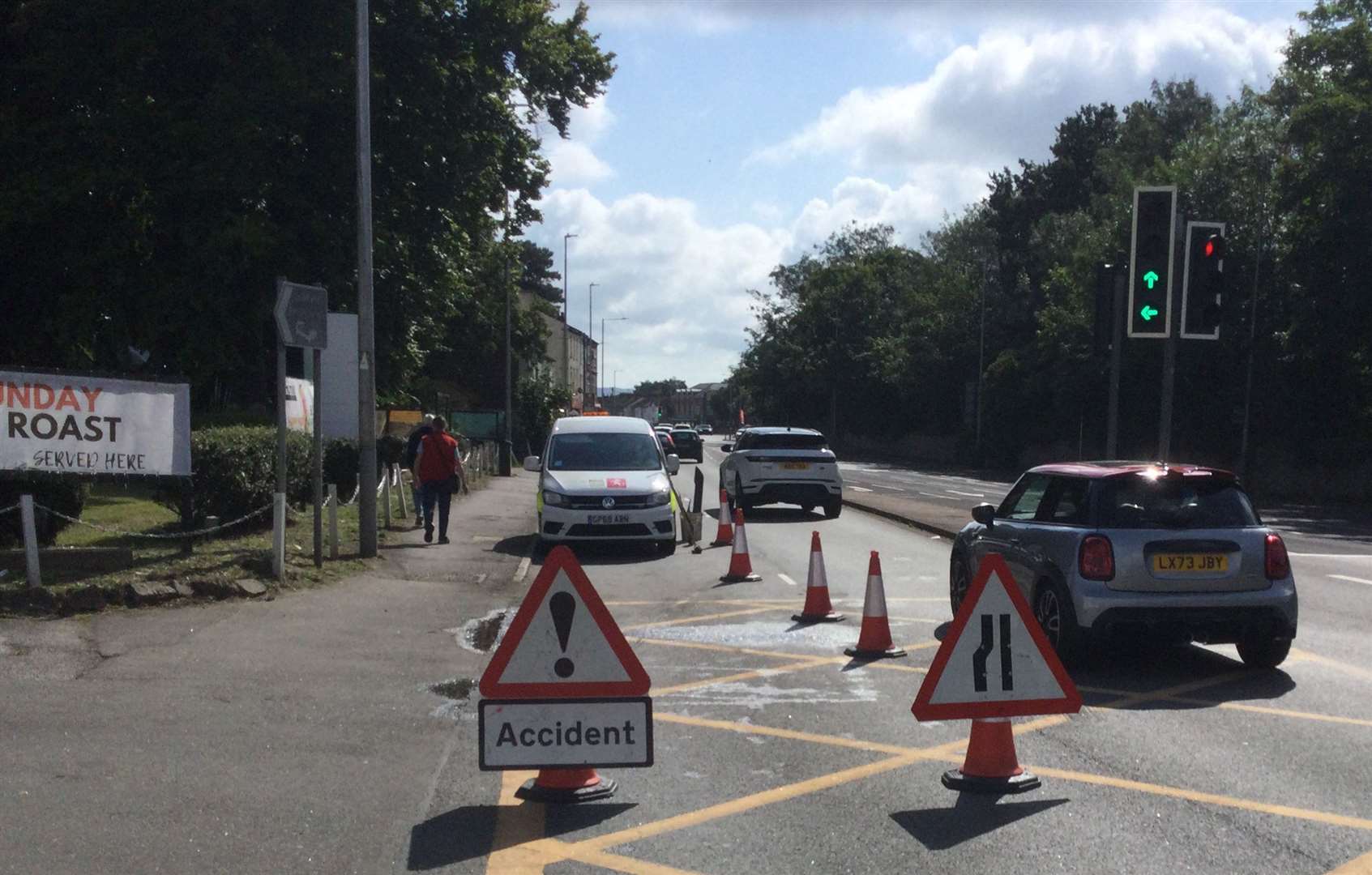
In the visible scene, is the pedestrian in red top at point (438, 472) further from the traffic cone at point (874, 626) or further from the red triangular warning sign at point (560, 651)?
the red triangular warning sign at point (560, 651)

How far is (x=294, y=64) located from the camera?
21641mm

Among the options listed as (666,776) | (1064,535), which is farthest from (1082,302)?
(666,776)

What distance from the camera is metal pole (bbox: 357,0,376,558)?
1535cm

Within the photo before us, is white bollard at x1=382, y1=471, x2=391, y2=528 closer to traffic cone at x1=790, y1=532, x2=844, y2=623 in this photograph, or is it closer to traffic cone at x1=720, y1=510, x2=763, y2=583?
traffic cone at x1=720, y1=510, x2=763, y2=583

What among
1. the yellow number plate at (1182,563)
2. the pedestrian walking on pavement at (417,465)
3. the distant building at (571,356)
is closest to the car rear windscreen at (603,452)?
the pedestrian walking on pavement at (417,465)

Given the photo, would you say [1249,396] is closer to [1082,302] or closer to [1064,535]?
[1082,302]

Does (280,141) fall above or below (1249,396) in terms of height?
above

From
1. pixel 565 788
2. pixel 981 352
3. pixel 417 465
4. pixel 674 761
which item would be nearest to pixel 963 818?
pixel 674 761

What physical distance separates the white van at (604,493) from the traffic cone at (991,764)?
1139 cm

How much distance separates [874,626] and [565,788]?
14.4ft

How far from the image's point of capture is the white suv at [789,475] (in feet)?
82.8

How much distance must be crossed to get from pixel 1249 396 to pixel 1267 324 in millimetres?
2714

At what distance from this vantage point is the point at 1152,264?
14.3 metres

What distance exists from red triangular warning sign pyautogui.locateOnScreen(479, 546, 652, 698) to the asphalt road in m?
0.53
